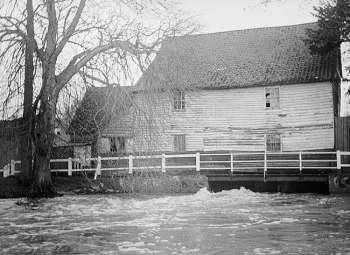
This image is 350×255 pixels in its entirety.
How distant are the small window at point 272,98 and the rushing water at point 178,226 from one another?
1076 cm

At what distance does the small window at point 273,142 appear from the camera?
30.1 m

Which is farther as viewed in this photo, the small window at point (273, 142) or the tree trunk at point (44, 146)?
the small window at point (273, 142)

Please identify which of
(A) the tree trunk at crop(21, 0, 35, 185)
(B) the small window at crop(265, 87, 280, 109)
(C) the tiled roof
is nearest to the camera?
(A) the tree trunk at crop(21, 0, 35, 185)

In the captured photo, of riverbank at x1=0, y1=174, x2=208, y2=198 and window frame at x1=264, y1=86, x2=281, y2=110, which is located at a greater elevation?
window frame at x1=264, y1=86, x2=281, y2=110

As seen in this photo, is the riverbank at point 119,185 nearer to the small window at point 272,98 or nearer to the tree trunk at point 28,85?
the tree trunk at point 28,85

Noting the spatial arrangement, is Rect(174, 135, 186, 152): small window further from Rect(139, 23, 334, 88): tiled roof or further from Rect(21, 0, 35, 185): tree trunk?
Rect(21, 0, 35, 185): tree trunk

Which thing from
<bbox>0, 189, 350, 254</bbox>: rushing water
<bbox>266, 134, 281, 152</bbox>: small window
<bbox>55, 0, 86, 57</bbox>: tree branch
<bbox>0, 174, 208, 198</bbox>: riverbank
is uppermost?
<bbox>55, 0, 86, 57</bbox>: tree branch

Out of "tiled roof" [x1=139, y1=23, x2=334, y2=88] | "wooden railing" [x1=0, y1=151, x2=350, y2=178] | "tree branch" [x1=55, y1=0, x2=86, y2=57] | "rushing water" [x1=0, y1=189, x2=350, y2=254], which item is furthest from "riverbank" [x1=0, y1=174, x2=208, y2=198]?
"tiled roof" [x1=139, y1=23, x2=334, y2=88]

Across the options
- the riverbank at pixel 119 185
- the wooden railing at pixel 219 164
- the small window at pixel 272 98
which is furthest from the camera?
the small window at pixel 272 98

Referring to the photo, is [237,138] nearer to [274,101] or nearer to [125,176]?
[274,101]

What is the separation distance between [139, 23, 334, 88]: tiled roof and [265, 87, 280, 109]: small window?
0.78 metres

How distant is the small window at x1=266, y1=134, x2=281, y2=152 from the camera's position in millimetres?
30078

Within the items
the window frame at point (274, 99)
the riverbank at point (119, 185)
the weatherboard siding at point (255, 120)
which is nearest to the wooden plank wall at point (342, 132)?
the weatherboard siding at point (255, 120)

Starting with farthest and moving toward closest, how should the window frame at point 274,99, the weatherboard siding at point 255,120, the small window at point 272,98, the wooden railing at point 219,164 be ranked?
the small window at point 272,98 → the window frame at point 274,99 → the weatherboard siding at point 255,120 → the wooden railing at point 219,164
